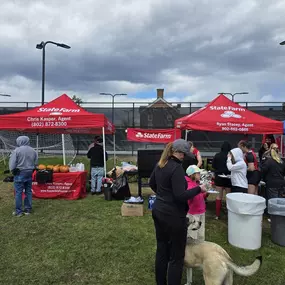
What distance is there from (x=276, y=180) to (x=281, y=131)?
2456mm

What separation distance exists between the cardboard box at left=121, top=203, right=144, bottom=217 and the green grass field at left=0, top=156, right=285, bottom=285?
15 cm

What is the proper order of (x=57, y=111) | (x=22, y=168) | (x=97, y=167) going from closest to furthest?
(x=22, y=168)
(x=57, y=111)
(x=97, y=167)

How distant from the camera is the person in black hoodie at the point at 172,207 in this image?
273cm

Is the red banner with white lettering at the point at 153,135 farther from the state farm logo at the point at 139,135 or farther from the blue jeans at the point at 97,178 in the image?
the blue jeans at the point at 97,178

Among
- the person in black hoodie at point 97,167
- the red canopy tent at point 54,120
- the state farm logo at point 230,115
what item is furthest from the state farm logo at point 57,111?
the state farm logo at point 230,115

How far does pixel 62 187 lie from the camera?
7.91 m

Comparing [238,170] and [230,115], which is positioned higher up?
[230,115]

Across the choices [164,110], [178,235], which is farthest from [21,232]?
[164,110]

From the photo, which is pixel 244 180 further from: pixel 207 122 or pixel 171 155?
pixel 171 155

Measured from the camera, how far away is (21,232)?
5340 millimetres

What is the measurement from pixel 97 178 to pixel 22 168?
9.09 ft

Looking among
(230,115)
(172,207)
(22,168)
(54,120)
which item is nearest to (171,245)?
(172,207)

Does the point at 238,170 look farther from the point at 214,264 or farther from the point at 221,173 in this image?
the point at 214,264

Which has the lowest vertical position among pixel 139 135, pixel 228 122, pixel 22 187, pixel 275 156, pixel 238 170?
pixel 22 187
